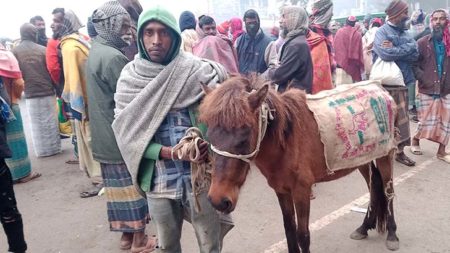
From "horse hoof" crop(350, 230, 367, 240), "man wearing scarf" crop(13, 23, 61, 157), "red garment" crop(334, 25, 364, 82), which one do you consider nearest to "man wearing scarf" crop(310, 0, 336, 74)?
"red garment" crop(334, 25, 364, 82)

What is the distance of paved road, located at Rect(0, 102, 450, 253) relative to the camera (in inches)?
137

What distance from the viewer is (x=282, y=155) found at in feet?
8.15

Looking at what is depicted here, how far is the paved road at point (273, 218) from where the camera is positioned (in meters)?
3.49

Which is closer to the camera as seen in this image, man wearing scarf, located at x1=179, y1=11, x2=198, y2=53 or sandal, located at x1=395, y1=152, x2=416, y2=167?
sandal, located at x1=395, y1=152, x2=416, y2=167

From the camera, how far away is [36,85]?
251 inches

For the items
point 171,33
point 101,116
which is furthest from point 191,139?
point 101,116

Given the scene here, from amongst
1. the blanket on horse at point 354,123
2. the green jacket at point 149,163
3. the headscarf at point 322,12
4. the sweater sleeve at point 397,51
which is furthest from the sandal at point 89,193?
the sweater sleeve at point 397,51

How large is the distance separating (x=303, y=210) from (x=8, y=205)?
2.34 meters

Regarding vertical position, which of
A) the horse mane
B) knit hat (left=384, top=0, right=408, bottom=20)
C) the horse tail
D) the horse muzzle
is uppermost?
knit hat (left=384, top=0, right=408, bottom=20)

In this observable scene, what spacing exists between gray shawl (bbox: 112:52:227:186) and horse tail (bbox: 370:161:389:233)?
6.84 ft

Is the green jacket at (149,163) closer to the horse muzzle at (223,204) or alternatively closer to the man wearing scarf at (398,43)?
the horse muzzle at (223,204)

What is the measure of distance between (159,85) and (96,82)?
1287 millimetres

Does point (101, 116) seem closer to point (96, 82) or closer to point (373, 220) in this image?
point (96, 82)

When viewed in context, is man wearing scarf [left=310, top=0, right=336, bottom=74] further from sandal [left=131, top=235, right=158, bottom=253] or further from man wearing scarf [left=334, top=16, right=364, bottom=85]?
sandal [left=131, top=235, right=158, bottom=253]
